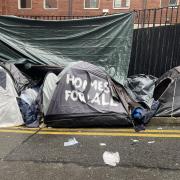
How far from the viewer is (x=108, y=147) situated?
4.28 m

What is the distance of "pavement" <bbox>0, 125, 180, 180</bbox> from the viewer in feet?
11.6

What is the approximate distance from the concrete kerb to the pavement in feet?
0.19

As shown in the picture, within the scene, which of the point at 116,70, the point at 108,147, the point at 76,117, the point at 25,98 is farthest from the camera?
the point at 116,70

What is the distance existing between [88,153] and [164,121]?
1.66 m

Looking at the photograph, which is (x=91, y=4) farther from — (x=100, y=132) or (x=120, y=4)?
(x=100, y=132)

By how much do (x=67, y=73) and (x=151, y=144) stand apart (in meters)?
1.77

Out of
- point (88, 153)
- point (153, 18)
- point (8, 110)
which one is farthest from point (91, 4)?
point (88, 153)

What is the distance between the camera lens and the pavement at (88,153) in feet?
11.6

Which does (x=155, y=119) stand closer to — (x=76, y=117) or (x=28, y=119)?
(x=76, y=117)

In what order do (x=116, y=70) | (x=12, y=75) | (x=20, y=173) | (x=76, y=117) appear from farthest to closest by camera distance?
(x=116, y=70)
(x=12, y=75)
(x=76, y=117)
(x=20, y=173)

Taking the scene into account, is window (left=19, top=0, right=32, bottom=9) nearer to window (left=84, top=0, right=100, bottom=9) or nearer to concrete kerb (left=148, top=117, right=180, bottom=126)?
window (left=84, top=0, right=100, bottom=9)

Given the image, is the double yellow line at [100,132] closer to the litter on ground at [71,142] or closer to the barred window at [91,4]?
the litter on ground at [71,142]

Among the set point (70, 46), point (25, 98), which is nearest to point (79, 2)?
point (70, 46)

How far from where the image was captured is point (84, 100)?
514 centimetres
